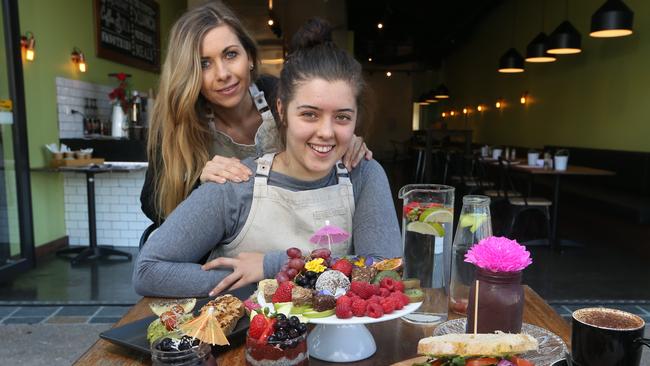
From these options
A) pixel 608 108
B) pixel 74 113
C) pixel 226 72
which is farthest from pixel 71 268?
pixel 608 108

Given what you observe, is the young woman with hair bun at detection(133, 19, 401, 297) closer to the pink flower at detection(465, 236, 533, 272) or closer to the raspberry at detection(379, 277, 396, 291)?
the raspberry at detection(379, 277, 396, 291)

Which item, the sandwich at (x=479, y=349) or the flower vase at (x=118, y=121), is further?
the flower vase at (x=118, y=121)

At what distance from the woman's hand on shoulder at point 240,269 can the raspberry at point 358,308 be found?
484 millimetres

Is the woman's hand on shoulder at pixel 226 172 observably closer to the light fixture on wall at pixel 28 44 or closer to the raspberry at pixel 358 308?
the raspberry at pixel 358 308

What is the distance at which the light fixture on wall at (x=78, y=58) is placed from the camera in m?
5.23

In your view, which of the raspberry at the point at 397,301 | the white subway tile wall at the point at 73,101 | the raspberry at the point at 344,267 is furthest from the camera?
the white subway tile wall at the point at 73,101

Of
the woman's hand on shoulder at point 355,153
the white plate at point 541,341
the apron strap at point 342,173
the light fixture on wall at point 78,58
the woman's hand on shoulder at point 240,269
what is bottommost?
the white plate at point 541,341

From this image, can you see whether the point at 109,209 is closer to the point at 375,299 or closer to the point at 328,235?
the point at 328,235

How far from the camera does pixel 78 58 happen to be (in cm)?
525

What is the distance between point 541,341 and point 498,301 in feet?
0.65

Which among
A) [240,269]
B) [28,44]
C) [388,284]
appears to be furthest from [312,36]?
[28,44]

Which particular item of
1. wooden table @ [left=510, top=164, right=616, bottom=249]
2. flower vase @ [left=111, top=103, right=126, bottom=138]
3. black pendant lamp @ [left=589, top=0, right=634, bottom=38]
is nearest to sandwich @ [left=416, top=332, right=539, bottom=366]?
wooden table @ [left=510, top=164, right=616, bottom=249]

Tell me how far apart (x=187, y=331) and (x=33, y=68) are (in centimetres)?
471

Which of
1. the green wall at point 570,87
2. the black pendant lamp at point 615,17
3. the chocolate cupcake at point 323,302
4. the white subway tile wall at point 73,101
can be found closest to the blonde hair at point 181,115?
the chocolate cupcake at point 323,302
